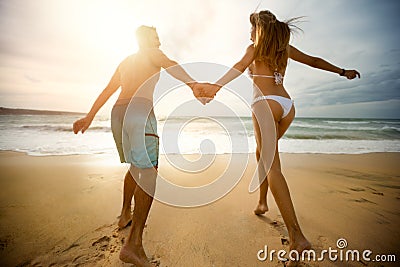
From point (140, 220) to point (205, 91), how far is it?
4.39ft

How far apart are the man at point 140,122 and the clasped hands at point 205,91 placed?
20 mm

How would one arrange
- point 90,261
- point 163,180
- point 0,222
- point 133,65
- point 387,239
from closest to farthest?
point 90,261, point 133,65, point 387,239, point 0,222, point 163,180

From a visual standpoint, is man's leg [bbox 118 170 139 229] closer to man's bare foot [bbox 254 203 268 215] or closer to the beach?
the beach

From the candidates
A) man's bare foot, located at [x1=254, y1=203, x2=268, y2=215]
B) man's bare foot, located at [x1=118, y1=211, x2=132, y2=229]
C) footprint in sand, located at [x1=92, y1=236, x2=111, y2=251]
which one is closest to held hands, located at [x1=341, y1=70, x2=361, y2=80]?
man's bare foot, located at [x1=254, y1=203, x2=268, y2=215]

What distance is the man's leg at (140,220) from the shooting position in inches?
68.5

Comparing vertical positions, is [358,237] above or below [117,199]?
above

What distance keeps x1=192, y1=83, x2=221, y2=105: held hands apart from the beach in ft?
4.60

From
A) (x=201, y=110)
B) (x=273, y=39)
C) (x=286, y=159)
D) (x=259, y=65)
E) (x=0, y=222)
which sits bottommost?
(x=0, y=222)

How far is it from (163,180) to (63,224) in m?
1.80

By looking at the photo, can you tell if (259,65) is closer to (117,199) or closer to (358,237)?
(358,237)

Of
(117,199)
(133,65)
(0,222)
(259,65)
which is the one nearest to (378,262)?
(259,65)

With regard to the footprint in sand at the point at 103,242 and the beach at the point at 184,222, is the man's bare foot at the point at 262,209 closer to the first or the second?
the beach at the point at 184,222

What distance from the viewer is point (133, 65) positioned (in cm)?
204

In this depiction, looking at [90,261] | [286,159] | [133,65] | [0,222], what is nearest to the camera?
[90,261]
